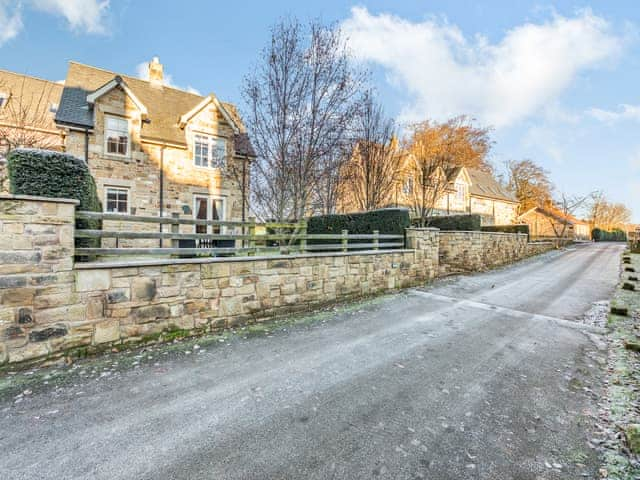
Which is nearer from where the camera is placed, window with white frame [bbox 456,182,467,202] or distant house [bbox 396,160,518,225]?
distant house [bbox 396,160,518,225]

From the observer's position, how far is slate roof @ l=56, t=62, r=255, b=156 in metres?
11.7

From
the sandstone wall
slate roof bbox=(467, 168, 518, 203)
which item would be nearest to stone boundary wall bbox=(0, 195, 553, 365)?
the sandstone wall

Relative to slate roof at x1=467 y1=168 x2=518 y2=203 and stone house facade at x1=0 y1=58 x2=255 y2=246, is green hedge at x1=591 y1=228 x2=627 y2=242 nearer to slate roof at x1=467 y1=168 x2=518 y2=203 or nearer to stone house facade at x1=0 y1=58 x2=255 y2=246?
slate roof at x1=467 y1=168 x2=518 y2=203

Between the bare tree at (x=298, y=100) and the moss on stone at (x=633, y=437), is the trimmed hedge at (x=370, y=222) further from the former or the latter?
the moss on stone at (x=633, y=437)

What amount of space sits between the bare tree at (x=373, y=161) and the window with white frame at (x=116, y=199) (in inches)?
363

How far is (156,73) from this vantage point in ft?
51.1

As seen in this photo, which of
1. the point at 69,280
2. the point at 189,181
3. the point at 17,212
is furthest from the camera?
the point at 189,181

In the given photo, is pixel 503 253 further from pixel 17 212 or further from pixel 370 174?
pixel 17 212

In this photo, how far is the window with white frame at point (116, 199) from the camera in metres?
11.9

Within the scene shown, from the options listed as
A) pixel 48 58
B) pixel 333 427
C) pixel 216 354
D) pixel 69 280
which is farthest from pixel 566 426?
pixel 48 58

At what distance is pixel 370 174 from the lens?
→ 42.2 feet

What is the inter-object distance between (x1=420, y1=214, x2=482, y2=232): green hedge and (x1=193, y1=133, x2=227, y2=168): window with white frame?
37.1 ft

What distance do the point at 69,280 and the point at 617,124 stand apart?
23776 millimetres

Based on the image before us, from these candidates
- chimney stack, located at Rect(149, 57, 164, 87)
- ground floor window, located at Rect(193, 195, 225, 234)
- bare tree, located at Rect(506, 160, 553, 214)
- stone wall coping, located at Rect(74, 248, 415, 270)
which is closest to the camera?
stone wall coping, located at Rect(74, 248, 415, 270)
